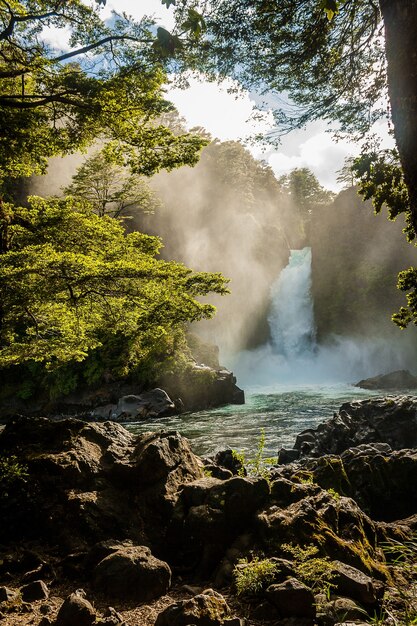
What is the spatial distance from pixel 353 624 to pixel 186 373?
2160 cm

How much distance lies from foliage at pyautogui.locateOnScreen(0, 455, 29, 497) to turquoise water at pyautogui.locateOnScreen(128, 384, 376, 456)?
8.23 m

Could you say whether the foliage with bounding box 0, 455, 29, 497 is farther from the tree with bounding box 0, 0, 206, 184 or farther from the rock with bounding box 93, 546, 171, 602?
the tree with bounding box 0, 0, 206, 184

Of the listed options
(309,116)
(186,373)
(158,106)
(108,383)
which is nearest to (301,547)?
(309,116)

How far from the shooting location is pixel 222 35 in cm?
612

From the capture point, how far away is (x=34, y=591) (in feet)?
11.3

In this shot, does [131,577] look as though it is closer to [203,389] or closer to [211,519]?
[211,519]

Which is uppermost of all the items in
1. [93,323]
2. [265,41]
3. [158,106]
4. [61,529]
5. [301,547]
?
[265,41]

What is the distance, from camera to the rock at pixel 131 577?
3443mm

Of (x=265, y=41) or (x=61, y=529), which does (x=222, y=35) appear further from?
(x=61, y=529)

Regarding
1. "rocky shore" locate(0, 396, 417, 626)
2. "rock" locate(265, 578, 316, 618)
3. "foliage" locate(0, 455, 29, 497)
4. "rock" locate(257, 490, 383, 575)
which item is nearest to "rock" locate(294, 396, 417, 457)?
"rocky shore" locate(0, 396, 417, 626)

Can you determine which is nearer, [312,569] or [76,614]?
[76,614]

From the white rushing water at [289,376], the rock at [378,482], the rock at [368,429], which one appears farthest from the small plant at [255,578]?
the white rushing water at [289,376]

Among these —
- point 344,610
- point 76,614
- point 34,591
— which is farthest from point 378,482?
point 34,591

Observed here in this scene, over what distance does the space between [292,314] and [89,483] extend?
3640 centimetres
